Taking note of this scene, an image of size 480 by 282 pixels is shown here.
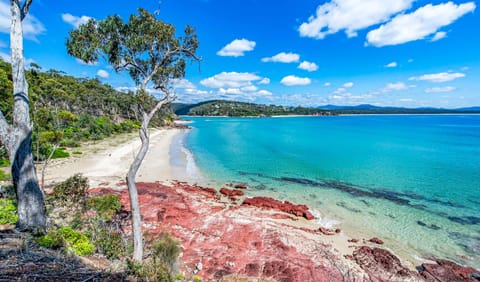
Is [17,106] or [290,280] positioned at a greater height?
[17,106]

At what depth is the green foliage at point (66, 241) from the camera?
573 centimetres

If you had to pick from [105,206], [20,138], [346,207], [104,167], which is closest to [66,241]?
[20,138]

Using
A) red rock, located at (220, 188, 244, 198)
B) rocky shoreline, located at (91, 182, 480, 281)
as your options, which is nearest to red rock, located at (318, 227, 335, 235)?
rocky shoreline, located at (91, 182, 480, 281)

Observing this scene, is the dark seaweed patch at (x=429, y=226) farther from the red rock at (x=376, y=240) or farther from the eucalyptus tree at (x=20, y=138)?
the eucalyptus tree at (x=20, y=138)

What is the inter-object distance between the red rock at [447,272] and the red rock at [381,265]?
560 millimetres

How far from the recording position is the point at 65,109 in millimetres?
48531

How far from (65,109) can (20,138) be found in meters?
53.8

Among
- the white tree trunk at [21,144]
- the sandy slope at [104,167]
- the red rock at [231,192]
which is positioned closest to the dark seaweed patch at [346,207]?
the red rock at [231,192]

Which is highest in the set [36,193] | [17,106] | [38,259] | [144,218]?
[17,106]

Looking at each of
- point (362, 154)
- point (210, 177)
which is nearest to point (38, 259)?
point (210, 177)

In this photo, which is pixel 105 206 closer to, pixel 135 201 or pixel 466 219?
pixel 135 201

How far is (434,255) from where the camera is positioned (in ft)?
35.1

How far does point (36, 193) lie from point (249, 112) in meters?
187

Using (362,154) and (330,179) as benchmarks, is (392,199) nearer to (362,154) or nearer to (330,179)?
(330,179)
